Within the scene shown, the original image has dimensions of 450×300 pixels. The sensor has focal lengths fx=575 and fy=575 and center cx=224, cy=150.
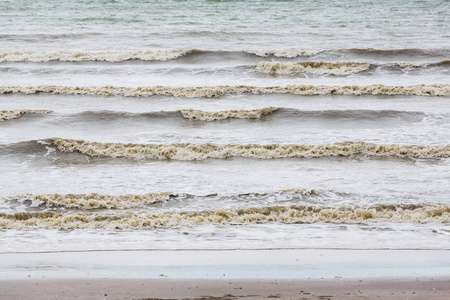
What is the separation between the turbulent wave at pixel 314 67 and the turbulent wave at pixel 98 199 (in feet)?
29.2

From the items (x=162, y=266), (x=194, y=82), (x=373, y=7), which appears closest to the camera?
(x=162, y=266)

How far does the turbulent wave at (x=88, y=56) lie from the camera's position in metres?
17.7

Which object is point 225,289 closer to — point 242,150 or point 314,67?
point 242,150

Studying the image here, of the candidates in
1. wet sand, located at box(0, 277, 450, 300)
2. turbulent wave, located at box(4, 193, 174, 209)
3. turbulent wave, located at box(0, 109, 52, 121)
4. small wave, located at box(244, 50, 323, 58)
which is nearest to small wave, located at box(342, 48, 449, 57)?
small wave, located at box(244, 50, 323, 58)

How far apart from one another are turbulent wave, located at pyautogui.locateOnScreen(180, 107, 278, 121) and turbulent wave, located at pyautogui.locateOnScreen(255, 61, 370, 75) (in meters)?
4.30

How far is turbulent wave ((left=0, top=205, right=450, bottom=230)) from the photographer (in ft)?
22.5

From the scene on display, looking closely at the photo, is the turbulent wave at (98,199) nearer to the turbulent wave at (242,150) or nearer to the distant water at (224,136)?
the distant water at (224,136)

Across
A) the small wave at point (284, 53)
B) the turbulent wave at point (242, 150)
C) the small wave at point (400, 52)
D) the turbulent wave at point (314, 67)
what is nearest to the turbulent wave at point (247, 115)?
the turbulent wave at point (242, 150)

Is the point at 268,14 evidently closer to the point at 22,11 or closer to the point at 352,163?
the point at 22,11

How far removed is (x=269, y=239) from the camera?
20.7ft

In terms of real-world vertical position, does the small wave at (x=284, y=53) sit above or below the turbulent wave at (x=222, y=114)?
above

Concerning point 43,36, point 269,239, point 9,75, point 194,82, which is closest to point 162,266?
point 269,239

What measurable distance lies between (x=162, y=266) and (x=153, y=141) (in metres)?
5.37

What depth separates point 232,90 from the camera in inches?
556
